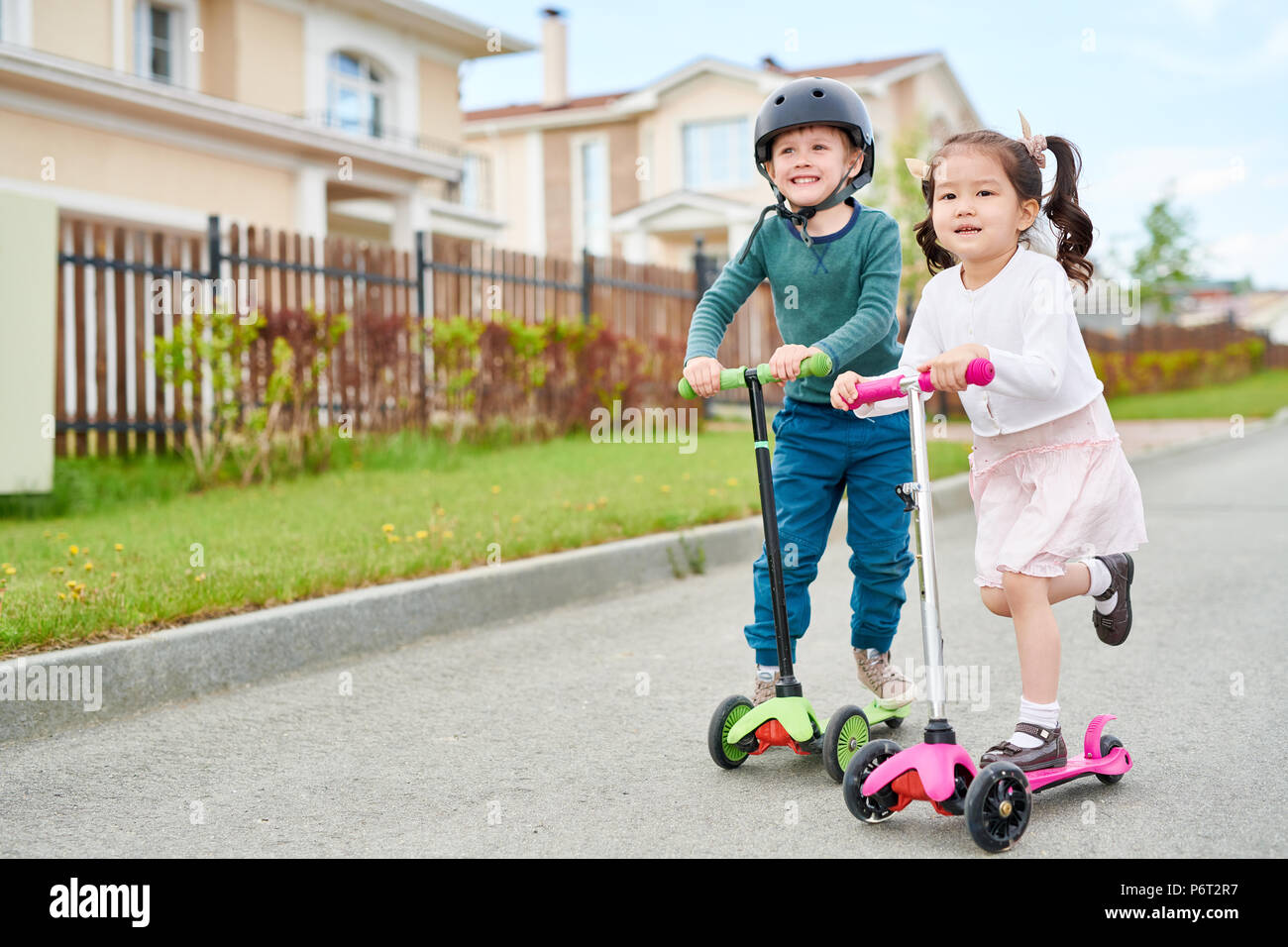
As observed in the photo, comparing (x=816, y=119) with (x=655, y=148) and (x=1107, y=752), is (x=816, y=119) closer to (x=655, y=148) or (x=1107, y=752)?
(x=1107, y=752)

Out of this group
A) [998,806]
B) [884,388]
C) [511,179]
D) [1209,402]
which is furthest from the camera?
[511,179]

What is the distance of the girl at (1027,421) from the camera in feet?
9.89

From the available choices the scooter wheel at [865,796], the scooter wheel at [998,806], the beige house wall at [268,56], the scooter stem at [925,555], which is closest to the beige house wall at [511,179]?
the beige house wall at [268,56]

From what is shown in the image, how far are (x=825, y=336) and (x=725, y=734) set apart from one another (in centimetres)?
118

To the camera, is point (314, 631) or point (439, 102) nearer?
point (314, 631)

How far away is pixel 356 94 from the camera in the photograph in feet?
67.2

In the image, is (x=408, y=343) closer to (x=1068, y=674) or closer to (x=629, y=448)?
(x=629, y=448)

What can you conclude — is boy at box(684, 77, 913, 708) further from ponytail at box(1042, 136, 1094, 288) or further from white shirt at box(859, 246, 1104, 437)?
ponytail at box(1042, 136, 1094, 288)

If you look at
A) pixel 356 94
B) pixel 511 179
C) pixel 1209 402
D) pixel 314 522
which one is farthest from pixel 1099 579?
pixel 511 179

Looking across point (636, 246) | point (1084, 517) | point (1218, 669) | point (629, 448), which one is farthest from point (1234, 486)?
point (636, 246)

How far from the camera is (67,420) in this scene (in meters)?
9.30

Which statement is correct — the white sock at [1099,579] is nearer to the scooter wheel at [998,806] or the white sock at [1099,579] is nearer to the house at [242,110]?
the scooter wheel at [998,806]

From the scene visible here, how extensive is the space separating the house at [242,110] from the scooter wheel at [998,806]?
12.4 metres

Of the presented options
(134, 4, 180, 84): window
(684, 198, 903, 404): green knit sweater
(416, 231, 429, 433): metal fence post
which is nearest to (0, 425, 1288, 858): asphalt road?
(684, 198, 903, 404): green knit sweater
